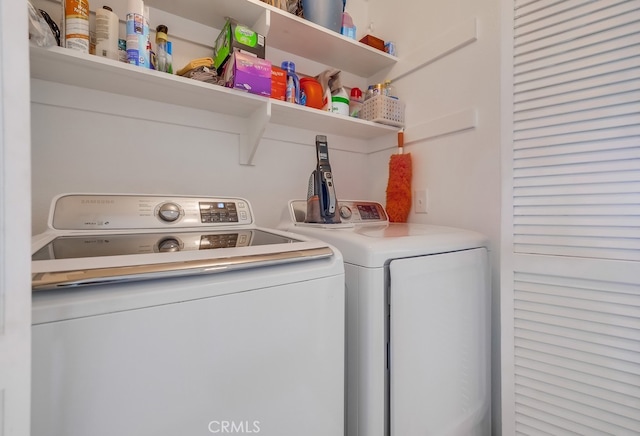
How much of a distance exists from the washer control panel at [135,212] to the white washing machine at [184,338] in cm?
12

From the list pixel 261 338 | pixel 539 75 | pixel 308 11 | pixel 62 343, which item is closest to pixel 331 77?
pixel 308 11

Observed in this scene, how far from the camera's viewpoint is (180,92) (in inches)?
48.1

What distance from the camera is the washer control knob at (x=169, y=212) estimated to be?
105cm

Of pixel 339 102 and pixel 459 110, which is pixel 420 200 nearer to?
pixel 459 110

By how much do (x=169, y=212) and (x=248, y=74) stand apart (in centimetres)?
64

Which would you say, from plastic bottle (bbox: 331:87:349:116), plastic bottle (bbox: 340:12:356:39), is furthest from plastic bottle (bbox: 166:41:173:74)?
plastic bottle (bbox: 340:12:356:39)

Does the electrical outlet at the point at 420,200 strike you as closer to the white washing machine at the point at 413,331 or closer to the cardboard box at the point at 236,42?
the white washing machine at the point at 413,331

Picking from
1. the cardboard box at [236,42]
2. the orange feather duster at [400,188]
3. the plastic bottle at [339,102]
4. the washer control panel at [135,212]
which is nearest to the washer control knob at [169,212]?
the washer control panel at [135,212]

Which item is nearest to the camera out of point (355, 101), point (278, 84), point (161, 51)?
point (161, 51)

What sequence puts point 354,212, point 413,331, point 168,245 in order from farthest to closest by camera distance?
1. point 354,212
2. point 413,331
3. point 168,245

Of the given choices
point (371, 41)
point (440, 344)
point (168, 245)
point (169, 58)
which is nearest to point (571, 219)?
point (440, 344)

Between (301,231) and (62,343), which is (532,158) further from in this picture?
(62,343)

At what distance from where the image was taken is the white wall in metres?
1.29

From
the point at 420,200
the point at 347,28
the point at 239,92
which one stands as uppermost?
the point at 347,28
